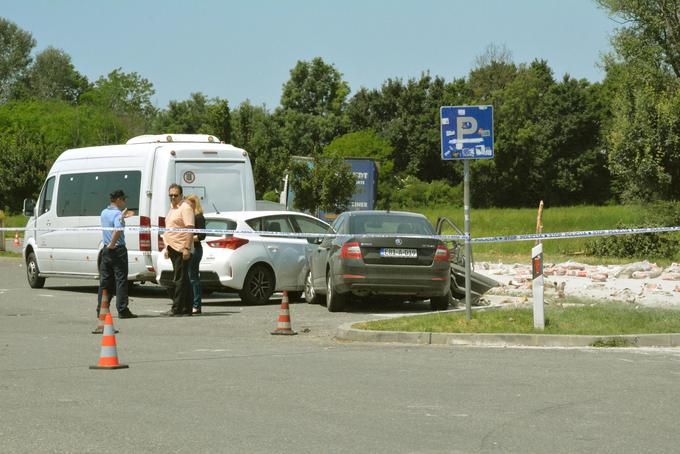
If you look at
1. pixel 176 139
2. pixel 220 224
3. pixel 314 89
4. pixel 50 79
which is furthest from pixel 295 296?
pixel 50 79

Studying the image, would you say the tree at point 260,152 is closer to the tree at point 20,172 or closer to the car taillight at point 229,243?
the tree at point 20,172

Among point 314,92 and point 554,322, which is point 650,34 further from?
point 314,92

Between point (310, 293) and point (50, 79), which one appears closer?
point (310, 293)

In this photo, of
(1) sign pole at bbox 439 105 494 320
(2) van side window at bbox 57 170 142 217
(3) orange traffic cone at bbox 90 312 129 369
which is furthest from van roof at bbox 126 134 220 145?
(3) orange traffic cone at bbox 90 312 129 369

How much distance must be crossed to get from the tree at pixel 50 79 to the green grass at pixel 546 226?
77841mm

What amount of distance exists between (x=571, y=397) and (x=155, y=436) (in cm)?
343

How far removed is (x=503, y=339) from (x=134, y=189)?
33.1 ft

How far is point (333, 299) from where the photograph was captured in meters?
18.2

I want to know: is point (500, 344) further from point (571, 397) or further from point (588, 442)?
point (588, 442)

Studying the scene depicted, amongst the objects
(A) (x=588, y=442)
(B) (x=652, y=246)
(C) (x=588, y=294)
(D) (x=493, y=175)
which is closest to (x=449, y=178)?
(D) (x=493, y=175)

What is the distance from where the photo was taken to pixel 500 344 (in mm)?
13688

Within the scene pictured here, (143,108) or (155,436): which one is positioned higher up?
(143,108)

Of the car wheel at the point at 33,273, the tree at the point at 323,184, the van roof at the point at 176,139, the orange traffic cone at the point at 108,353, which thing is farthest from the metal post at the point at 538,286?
the tree at the point at 323,184

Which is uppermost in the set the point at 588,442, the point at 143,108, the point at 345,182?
the point at 143,108
